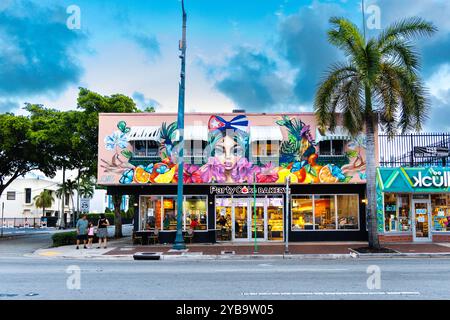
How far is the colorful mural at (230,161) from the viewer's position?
23562 mm

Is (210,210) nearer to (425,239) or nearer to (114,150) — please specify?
(114,150)

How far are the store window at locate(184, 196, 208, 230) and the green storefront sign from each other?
31.6 feet

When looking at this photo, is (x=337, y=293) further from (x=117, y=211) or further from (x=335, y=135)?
(x=117, y=211)

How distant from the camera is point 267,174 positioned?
2361 centimetres

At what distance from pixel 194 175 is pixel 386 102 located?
A: 397 inches

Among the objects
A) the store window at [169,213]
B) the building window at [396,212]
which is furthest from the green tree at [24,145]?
the building window at [396,212]

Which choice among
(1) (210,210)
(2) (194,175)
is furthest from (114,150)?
(1) (210,210)

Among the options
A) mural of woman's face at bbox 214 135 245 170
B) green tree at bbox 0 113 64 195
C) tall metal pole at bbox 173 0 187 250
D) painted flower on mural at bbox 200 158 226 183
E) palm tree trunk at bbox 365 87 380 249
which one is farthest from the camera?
green tree at bbox 0 113 64 195

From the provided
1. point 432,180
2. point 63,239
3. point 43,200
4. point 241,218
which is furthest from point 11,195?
point 432,180

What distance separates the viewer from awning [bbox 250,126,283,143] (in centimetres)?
2297

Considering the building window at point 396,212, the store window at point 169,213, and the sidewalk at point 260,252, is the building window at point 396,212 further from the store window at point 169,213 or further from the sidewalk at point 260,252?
the store window at point 169,213

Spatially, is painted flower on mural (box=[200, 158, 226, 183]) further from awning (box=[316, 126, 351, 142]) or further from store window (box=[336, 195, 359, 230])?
store window (box=[336, 195, 359, 230])

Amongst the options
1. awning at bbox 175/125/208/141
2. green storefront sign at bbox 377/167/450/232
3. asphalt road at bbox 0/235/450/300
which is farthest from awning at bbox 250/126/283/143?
asphalt road at bbox 0/235/450/300

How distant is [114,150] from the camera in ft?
78.7
